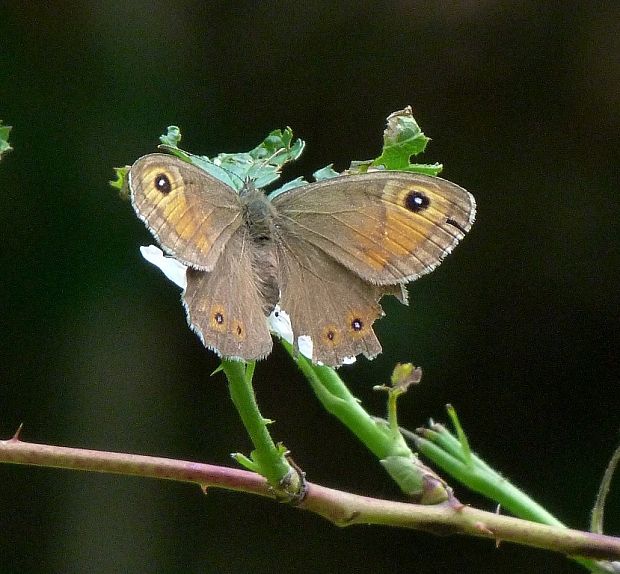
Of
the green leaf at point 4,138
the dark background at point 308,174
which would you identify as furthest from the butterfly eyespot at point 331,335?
the dark background at point 308,174

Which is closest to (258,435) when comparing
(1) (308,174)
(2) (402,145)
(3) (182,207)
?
(3) (182,207)

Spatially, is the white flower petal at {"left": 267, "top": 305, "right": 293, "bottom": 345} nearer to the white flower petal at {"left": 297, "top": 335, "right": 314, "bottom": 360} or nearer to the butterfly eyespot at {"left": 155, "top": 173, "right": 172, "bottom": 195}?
the white flower petal at {"left": 297, "top": 335, "right": 314, "bottom": 360}

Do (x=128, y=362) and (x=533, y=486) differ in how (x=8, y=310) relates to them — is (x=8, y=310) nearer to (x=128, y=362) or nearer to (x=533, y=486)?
(x=128, y=362)

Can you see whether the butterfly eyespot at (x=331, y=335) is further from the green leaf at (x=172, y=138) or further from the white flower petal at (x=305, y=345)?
the green leaf at (x=172, y=138)

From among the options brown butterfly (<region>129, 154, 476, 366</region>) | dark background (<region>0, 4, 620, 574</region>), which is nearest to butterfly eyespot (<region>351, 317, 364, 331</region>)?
brown butterfly (<region>129, 154, 476, 366</region>)

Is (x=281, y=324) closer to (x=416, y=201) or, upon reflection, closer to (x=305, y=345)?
(x=305, y=345)

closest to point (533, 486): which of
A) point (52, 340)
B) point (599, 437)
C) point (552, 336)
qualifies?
point (599, 437)
